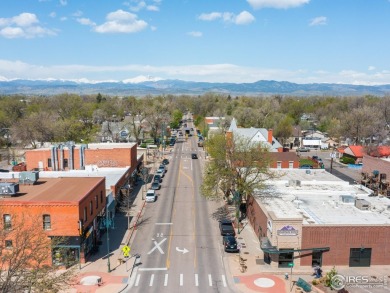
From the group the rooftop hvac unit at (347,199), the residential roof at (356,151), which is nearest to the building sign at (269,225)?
the rooftop hvac unit at (347,199)

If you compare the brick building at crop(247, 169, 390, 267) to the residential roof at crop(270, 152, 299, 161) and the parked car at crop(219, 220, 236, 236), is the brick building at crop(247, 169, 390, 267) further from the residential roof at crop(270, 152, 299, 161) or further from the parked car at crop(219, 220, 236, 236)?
the residential roof at crop(270, 152, 299, 161)

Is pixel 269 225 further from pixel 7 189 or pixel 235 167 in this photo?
pixel 7 189

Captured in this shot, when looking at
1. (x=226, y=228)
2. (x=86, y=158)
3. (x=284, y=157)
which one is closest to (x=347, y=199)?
(x=226, y=228)

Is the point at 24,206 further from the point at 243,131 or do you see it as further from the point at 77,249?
the point at 243,131

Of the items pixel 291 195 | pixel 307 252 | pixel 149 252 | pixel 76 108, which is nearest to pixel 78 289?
pixel 149 252

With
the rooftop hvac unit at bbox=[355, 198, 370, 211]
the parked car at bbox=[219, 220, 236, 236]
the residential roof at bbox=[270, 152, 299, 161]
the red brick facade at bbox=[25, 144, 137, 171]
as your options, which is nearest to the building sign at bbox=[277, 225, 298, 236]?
the parked car at bbox=[219, 220, 236, 236]
